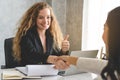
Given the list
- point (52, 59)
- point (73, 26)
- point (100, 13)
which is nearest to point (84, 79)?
point (52, 59)

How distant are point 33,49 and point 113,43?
146 cm

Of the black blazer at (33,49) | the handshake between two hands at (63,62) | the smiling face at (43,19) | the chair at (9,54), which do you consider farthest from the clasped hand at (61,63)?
the chair at (9,54)

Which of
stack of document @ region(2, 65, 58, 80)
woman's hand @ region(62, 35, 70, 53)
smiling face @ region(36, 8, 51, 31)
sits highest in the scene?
smiling face @ region(36, 8, 51, 31)

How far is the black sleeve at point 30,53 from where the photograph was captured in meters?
2.59

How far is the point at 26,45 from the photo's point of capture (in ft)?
8.82

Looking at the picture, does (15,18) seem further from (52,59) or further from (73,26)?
(52,59)

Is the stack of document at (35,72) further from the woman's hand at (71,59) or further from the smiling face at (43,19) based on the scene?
the smiling face at (43,19)

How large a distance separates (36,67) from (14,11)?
2160 millimetres

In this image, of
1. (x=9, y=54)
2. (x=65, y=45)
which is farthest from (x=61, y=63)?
(x=9, y=54)

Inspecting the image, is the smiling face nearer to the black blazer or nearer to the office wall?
the black blazer

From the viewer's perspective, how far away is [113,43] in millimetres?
1322

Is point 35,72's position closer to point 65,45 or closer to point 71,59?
point 71,59

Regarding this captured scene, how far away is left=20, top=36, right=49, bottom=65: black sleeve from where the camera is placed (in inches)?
102

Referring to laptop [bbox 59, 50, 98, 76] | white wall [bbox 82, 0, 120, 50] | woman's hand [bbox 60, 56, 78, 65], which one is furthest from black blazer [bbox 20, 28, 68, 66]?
white wall [bbox 82, 0, 120, 50]
